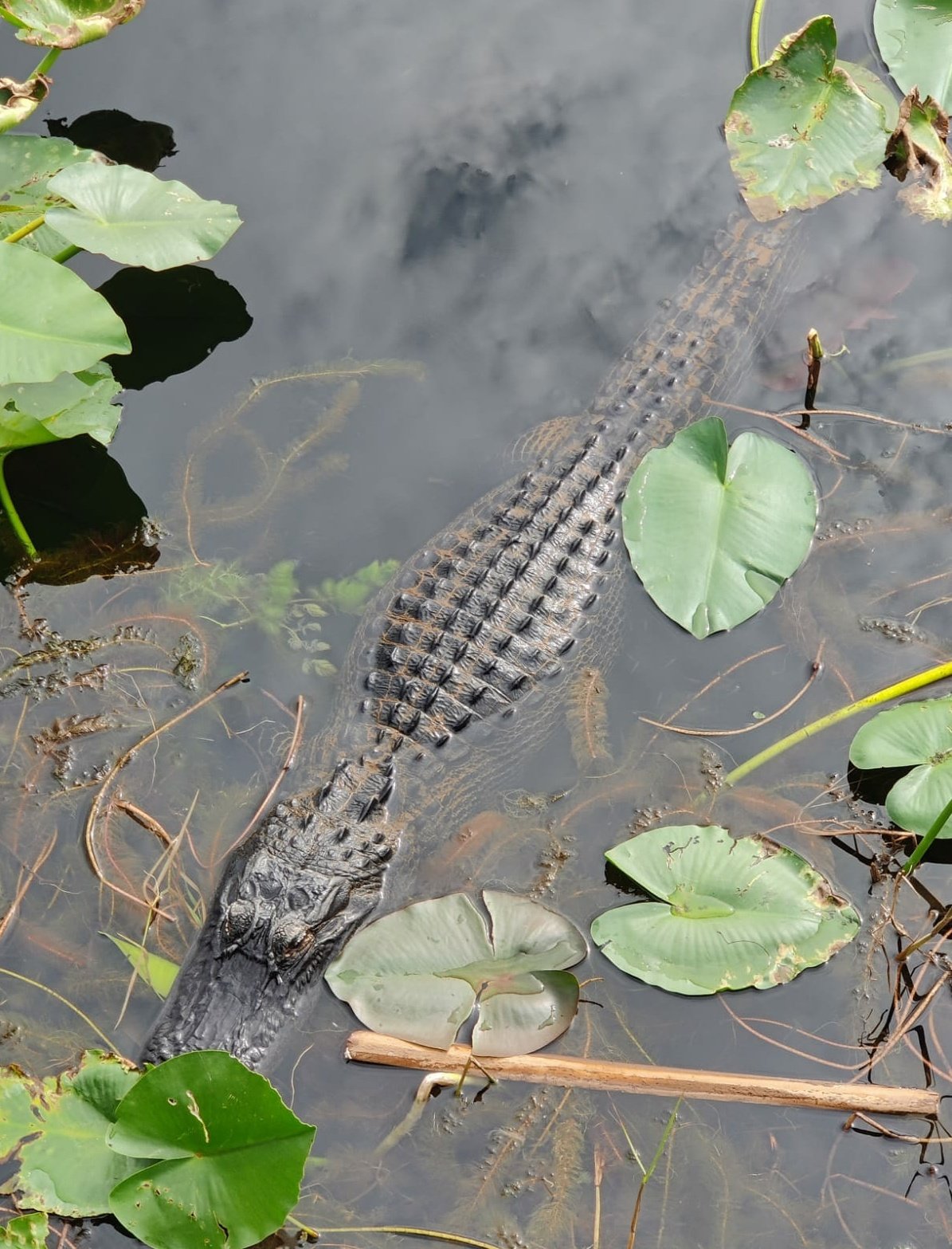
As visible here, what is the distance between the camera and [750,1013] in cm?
324

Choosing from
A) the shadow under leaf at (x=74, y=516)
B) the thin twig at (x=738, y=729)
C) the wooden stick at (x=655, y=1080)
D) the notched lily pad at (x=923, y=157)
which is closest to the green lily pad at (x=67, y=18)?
the shadow under leaf at (x=74, y=516)

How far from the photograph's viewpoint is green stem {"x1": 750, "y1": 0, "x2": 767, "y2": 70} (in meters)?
5.12

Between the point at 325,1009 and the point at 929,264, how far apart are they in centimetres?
381

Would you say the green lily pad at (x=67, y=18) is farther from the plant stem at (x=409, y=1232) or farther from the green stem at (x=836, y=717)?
the plant stem at (x=409, y=1232)

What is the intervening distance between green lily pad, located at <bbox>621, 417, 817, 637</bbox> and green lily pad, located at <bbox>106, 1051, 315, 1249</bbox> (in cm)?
185

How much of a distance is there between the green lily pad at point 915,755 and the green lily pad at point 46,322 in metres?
2.59

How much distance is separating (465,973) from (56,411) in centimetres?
228

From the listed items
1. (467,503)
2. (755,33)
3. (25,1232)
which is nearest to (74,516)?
(467,503)

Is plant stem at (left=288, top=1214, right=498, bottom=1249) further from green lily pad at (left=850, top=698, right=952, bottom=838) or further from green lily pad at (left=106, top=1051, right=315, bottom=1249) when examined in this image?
green lily pad at (left=850, top=698, right=952, bottom=838)

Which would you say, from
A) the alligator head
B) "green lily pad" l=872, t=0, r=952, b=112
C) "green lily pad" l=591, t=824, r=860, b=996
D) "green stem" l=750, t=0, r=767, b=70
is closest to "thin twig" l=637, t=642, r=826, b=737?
"green lily pad" l=591, t=824, r=860, b=996

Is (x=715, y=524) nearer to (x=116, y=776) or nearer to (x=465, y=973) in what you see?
(x=465, y=973)

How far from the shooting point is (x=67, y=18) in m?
4.25

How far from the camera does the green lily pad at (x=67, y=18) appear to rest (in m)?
4.11

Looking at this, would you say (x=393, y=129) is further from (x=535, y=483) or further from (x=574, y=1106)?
(x=574, y=1106)
